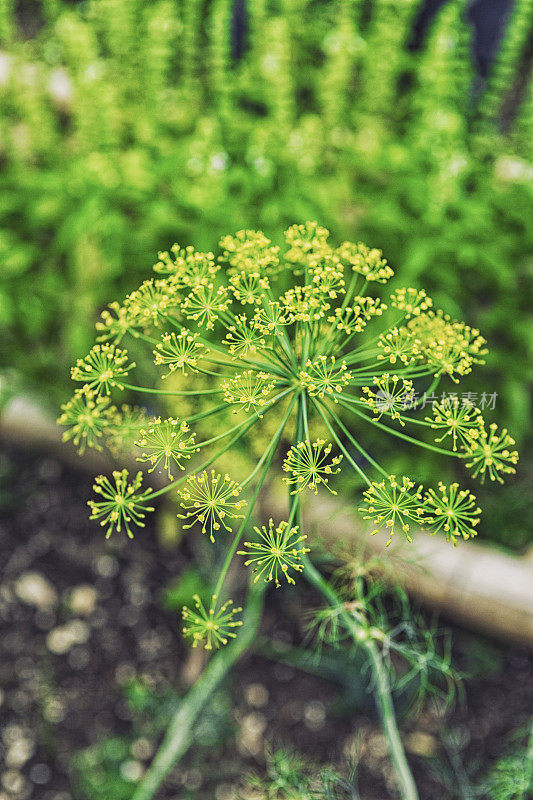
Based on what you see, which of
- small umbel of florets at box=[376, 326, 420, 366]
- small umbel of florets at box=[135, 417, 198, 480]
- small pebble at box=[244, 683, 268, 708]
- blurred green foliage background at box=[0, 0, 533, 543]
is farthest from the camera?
blurred green foliage background at box=[0, 0, 533, 543]

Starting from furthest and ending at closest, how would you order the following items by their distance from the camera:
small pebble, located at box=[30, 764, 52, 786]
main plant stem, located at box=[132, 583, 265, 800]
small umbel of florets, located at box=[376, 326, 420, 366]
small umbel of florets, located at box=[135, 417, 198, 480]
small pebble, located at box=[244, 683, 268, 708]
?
small pebble, located at box=[244, 683, 268, 708] < small pebble, located at box=[30, 764, 52, 786] < main plant stem, located at box=[132, 583, 265, 800] < small umbel of florets, located at box=[376, 326, 420, 366] < small umbel of florets, located at box=[135, 417, 198, 480]

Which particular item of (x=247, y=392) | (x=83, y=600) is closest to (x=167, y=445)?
(x=247, y=392)

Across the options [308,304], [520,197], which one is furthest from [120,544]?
[520,197]

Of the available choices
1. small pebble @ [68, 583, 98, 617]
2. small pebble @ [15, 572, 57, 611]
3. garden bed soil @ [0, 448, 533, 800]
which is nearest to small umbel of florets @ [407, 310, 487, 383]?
garden bed soil @ [0, 448, 533, 800]

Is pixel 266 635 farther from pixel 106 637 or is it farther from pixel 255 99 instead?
pixel 255 99

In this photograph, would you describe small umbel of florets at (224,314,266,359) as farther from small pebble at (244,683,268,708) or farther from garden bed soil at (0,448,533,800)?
small pebble at (244,683,268,708)
